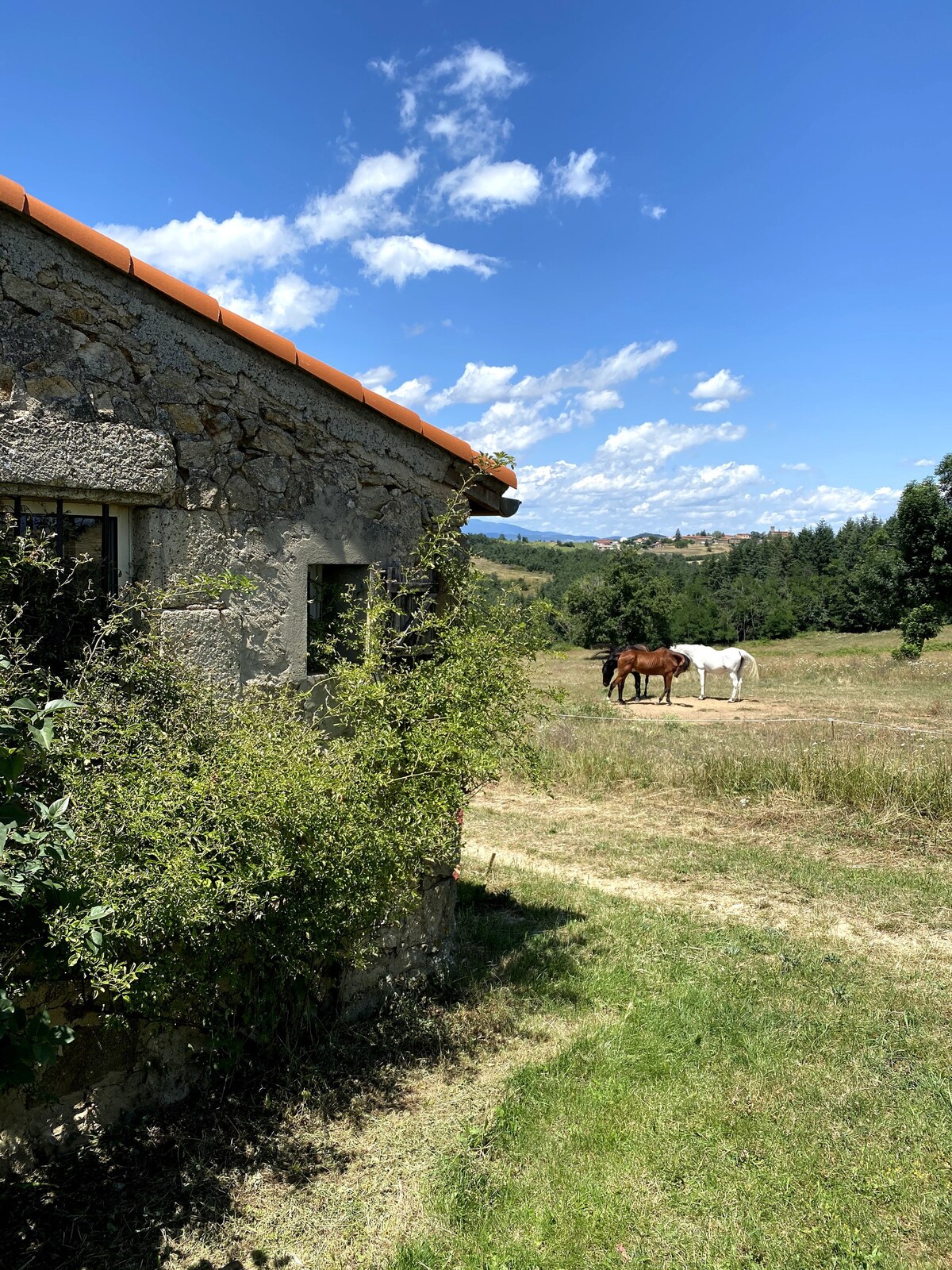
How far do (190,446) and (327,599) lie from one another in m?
1.36

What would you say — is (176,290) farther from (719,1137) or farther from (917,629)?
(917,629)

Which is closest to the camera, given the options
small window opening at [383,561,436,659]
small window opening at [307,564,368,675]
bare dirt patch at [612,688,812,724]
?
small window opening at [307,564,368,675]

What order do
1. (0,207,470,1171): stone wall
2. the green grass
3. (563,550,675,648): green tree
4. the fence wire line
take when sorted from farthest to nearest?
(563,550,675,648): green tree < the fence wire line < (0,207,470,1171): stone wall < the green grass

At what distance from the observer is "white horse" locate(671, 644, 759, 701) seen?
75.4 ft

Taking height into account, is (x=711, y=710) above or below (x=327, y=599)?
below

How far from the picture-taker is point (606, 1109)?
4.11 metres

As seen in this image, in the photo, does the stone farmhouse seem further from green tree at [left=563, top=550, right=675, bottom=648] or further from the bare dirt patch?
green tree at [left=563, top=550, right=675, bottom=648]

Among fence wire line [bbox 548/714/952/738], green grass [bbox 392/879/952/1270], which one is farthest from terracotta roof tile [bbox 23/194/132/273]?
fence wire line [bbox 548/714/952/738]

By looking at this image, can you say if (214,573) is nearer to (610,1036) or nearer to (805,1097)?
(610,1036)

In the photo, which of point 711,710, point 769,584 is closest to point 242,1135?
point 711,710

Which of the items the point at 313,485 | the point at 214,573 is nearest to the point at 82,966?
the point at 214,573

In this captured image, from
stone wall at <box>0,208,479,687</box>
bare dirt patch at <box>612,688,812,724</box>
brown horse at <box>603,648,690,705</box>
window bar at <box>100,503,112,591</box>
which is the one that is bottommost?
bare dirt patch at <box>612,688,812,724</box>

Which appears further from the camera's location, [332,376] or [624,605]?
[624,605]

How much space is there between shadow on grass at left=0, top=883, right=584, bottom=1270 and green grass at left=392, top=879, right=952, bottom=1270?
1.87 feet
